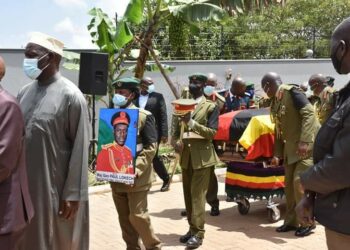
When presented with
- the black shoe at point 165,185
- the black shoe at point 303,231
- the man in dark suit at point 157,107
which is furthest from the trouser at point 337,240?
the black shoe at point 165,185

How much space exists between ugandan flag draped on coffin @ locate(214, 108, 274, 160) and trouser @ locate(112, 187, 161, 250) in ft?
6.69

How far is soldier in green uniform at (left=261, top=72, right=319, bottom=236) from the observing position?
585cm

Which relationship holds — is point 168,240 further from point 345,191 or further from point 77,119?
point 345,191

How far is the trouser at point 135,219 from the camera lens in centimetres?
467

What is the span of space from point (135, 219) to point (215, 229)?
1.98 meters

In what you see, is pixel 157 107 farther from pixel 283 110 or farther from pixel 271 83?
pixel 283 110

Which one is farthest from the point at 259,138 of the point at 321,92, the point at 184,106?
the point at 321,92

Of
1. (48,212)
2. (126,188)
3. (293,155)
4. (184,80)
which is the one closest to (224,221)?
(293,155)

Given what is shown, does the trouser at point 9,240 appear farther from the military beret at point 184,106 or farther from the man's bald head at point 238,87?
the man's bald head at point 238,87

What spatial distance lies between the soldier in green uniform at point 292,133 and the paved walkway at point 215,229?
0.25m

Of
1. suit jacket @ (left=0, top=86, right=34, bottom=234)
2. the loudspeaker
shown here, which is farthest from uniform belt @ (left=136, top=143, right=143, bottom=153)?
the loudspeaker

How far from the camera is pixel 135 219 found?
4.66 m

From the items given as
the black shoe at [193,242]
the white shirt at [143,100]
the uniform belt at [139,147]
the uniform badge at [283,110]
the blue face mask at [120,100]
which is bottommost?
the black shoe at [193,242]

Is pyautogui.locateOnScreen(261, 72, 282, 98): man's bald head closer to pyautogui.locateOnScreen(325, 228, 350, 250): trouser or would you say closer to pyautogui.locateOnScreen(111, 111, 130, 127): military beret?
pyautogui.locateOnScreen(111, 111, 130, 127): military beret
